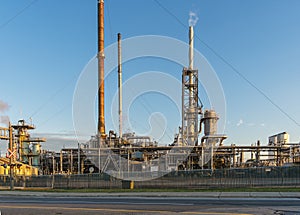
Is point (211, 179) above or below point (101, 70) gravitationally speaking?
below

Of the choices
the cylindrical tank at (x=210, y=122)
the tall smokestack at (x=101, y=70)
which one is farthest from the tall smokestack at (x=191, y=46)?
the tall smokestack at (x=101, y=70)

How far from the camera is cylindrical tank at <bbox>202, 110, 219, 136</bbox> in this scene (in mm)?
36031

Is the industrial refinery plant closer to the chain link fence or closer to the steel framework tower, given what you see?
the steel framework tower

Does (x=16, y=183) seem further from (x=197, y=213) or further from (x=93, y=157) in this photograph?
(x=197, y=213)

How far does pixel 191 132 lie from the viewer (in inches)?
1473

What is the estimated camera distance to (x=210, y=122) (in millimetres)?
36062

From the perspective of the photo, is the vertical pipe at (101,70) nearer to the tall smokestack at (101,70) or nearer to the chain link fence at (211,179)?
the tall smokestack at (101,70)

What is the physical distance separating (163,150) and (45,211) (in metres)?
27.2

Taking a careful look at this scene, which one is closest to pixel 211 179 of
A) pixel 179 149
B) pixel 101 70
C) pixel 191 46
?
pixel 179 149

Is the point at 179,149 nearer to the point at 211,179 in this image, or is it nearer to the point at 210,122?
the point at 210,122

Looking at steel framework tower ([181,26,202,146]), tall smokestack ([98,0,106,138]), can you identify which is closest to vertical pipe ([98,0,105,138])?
tall smokestack ([98,0,106,138])

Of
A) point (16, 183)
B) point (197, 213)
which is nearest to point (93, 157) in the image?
point (16, 183)

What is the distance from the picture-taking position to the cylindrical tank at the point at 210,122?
36031 mm

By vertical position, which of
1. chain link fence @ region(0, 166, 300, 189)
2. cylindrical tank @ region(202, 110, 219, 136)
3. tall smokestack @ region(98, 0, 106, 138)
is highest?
tall smokestack @ region(98, 0, 106, 138)
